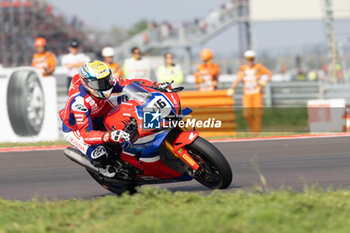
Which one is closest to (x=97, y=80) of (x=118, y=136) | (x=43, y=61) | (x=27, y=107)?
(x=118, y=136)

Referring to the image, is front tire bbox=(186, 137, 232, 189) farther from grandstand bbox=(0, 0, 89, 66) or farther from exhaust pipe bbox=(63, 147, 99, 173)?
grandstand bbox=(0, 0, 89, 66)

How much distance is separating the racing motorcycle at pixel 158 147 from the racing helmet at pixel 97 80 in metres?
0.20

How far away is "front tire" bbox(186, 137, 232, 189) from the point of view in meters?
6.30

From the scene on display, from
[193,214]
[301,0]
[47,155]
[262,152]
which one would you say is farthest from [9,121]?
[301,0]

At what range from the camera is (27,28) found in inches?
1326

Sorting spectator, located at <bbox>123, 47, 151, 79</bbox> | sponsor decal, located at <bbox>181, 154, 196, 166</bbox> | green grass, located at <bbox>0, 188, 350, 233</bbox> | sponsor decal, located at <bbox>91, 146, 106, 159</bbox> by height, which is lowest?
green grass, located at <bbox>0, 188, 350, 233</bbox>

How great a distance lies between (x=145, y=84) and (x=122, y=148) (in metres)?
0.66

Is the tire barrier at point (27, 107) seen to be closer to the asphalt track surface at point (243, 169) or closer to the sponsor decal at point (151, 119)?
the asphalt track surface at point (243, 169)

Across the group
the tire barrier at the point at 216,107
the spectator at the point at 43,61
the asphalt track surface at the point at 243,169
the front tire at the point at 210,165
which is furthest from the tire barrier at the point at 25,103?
the front tire at the point at 210,165

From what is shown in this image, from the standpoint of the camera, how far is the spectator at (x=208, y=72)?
14.0m

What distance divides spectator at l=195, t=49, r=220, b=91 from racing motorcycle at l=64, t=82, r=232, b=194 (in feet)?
24.0

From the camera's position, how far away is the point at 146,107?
6.24m

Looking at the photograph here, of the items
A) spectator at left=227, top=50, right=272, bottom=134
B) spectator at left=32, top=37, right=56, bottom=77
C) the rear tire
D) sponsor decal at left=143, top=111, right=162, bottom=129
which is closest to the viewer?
sponsor decal at left=143, top=111, right=162, bottom=129

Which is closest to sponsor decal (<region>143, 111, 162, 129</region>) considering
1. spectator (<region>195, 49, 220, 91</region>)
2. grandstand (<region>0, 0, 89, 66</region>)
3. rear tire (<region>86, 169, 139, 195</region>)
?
rear tire (<region>86, 169, 139, 195</region>)
